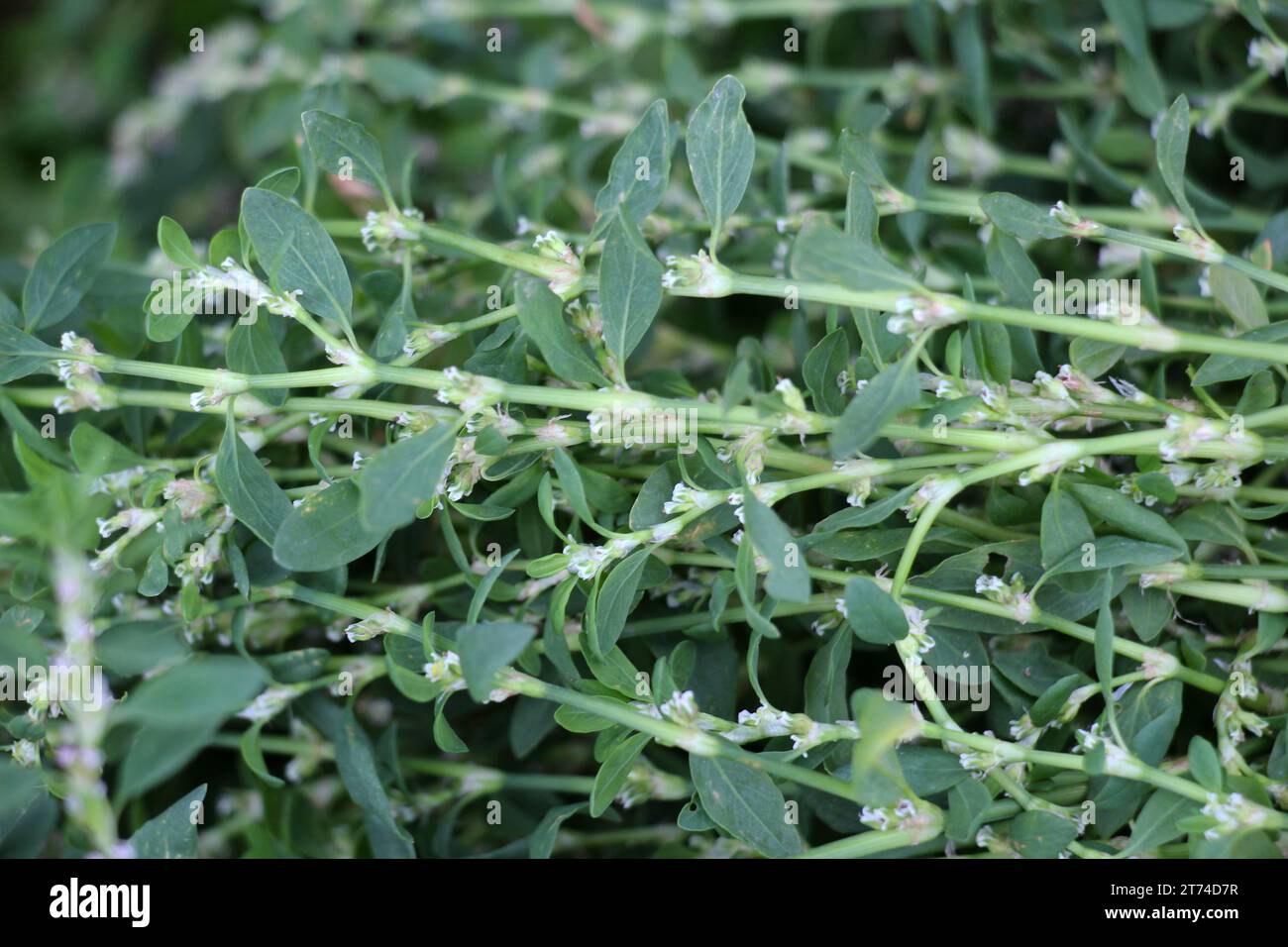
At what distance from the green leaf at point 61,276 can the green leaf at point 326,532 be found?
28 cm

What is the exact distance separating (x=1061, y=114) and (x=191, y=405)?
2.42 ft

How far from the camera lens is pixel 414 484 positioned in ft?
1.95

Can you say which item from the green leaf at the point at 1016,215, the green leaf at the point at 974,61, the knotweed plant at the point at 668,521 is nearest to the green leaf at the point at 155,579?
the knotweed plant at the point at 668,521

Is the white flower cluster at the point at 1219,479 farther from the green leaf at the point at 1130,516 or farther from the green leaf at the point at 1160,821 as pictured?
the green leaf at the point at 1160,821

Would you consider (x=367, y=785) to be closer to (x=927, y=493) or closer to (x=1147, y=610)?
(x=927, y=493)

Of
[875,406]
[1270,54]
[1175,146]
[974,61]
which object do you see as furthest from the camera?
[974,61]

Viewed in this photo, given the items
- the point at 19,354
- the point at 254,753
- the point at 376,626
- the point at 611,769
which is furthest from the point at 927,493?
the point at 19,354

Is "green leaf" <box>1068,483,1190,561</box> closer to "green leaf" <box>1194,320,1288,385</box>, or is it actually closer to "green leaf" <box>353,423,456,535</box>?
"green leaf" <box>1194,320,1288,385</box>

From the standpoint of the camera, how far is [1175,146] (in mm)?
686

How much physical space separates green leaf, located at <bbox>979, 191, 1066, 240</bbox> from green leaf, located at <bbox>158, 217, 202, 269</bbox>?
523mm

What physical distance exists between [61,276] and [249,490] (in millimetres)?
257

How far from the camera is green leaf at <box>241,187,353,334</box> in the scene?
2.14 ft

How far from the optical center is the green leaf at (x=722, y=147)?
26.0 inches
